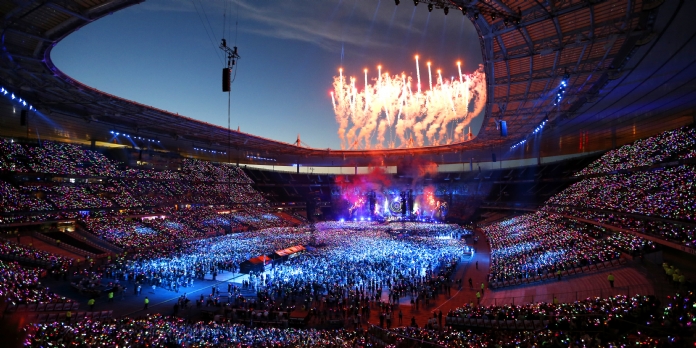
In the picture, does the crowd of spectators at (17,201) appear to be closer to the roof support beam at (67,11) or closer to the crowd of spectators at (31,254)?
the crowd of spectators at (31,254)

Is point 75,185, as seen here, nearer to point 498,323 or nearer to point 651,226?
point 498,323

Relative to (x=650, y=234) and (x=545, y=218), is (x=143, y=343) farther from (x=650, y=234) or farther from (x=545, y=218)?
(x=545, y=218)

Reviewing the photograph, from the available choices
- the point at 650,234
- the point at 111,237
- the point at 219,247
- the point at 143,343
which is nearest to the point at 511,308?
the point at 650,234

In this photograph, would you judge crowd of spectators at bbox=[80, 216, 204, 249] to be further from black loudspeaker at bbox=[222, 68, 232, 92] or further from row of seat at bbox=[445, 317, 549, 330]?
row of seat at bbox=[445, 317, 549, 330]

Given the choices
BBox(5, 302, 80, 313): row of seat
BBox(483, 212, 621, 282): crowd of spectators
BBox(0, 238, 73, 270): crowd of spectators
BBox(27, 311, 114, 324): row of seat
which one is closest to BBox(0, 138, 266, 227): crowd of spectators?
BBox(0, 238, 73, 270): crowd of spectators

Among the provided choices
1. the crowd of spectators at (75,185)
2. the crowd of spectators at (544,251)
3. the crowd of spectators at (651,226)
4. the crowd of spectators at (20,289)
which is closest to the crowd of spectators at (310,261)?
the crowd of spectators at (544,251)

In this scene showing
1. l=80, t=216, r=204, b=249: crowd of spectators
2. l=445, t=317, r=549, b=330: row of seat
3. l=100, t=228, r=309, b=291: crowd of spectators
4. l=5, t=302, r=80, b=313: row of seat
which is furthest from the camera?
l=80, t=216, r=204, b=249: crowd of spectators
